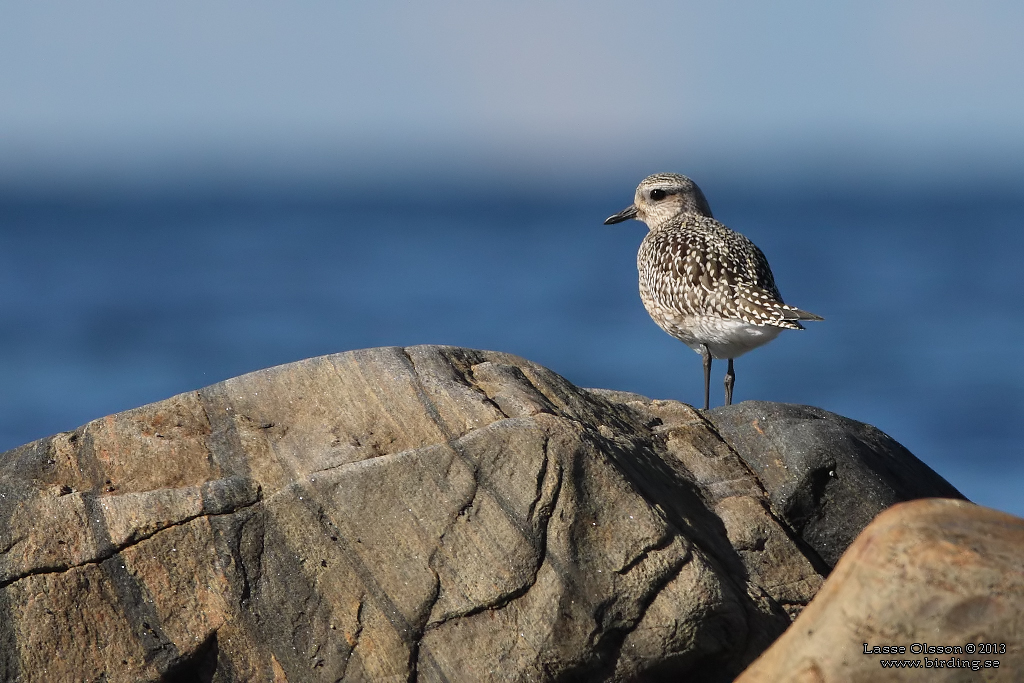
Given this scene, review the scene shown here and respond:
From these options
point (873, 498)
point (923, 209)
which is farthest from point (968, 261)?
point (873, 498)

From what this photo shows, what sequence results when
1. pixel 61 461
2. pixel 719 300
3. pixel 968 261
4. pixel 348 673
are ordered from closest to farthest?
pixel 348 673
pixel 61 461
pixel 719 300
pixel 968 261

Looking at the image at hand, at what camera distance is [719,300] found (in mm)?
8266

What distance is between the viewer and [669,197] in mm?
10219

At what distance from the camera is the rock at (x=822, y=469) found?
228 inches

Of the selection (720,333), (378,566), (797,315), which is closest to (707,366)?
(720,333)

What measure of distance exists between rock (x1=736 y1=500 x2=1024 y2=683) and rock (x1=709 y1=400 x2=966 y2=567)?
166cm

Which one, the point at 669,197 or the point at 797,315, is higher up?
the point at 669,197

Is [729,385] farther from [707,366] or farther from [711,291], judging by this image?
[711,291]

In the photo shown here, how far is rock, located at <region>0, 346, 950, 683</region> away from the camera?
498 cm

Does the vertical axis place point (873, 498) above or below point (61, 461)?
below

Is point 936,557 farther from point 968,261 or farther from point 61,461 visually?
point 968,261

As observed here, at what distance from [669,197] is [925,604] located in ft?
21.8

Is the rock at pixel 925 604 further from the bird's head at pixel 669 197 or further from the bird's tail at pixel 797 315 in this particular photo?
the bird's head at pixel 669 197

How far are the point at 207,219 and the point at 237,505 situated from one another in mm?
45589
